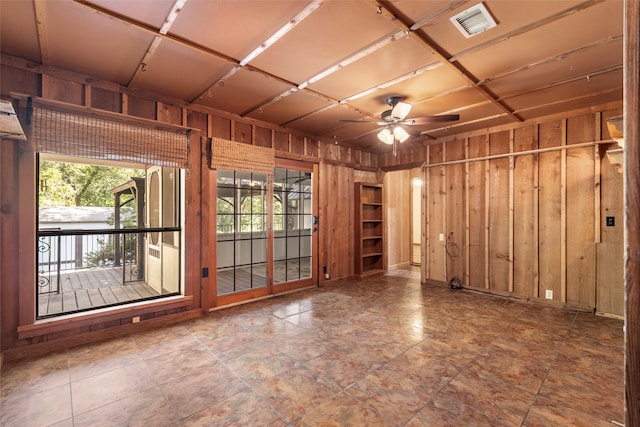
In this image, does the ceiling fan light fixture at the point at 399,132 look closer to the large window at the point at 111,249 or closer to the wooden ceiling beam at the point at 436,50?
the wooden ceiling beam at the point at 436,50

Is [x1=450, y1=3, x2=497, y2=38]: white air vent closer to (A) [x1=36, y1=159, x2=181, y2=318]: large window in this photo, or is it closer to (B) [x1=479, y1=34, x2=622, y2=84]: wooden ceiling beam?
(B) [x1=479, y1=34, x2=622, y2=84]: wooden ceiling beam

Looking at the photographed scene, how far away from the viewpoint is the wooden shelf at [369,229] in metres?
5.94

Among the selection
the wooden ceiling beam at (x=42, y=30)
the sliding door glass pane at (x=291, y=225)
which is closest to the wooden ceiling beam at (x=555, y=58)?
the sliding door glass pane at (x=291, y=225)

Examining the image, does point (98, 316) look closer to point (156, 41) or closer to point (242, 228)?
point (242, 228)

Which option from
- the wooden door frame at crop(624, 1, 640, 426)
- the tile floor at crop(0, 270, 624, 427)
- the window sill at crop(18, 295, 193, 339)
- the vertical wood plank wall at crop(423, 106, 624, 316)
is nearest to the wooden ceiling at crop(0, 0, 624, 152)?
the vertical wood plank wall at crop(423, 106, 624, 316)

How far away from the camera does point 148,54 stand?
2629 millimetres

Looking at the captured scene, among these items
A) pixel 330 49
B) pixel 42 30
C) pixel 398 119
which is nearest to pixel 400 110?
pixel 398 119

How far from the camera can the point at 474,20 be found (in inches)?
86.5

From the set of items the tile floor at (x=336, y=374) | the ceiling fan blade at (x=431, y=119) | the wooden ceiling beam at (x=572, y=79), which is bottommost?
the tile floor at (x=336, y=374)

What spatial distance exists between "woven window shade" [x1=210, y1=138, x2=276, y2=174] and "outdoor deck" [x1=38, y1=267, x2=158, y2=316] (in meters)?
2.33

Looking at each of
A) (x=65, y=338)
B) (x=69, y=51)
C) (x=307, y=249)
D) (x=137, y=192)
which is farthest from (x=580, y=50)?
(x=137, y=192)

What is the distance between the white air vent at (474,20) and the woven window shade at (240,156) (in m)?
3.00

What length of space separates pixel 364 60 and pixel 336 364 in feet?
9.47

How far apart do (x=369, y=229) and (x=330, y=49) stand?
439 centimetres
